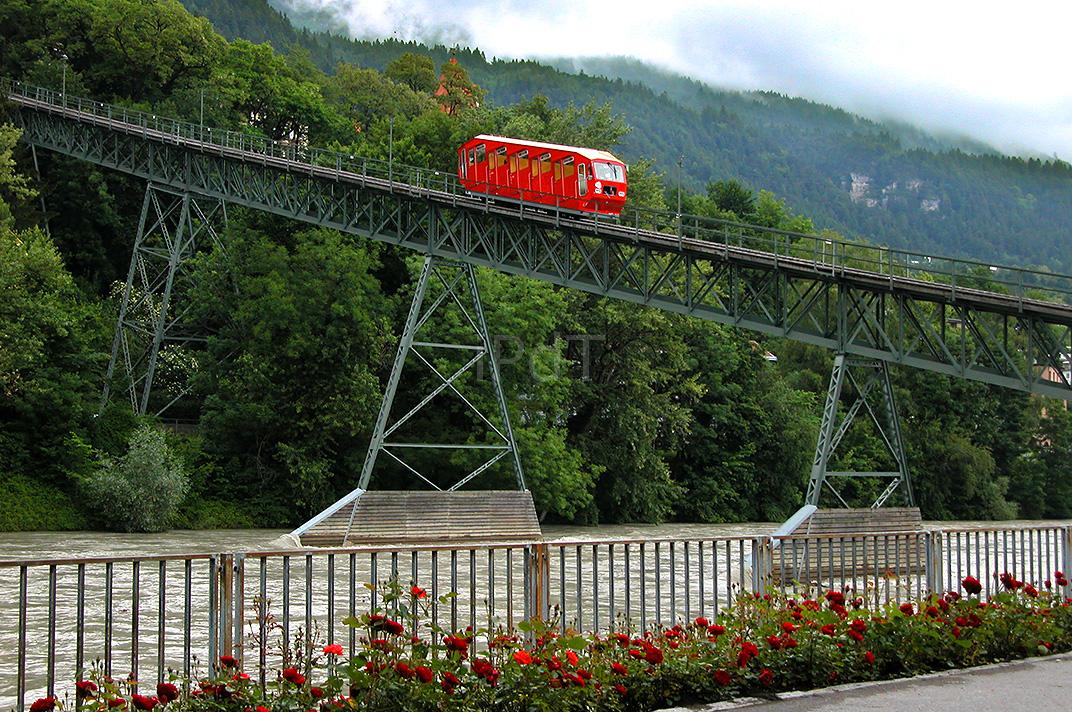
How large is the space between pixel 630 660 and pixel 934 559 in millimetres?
5996

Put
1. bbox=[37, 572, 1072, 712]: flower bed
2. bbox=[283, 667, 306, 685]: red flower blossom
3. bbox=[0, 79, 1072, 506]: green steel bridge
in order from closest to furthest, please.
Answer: bbox=[283, 667, 306, 685]: red flower blossom, bbox=[37, 572, 1072, 712]: flower bed, bbox=[0, 79, 1072, 506]: green steel bridge

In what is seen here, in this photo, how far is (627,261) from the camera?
3966cm

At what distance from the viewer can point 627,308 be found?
5400cm

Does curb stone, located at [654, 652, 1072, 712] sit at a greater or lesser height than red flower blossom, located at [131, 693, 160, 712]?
lesser

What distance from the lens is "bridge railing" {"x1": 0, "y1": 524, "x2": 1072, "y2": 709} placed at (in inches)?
362

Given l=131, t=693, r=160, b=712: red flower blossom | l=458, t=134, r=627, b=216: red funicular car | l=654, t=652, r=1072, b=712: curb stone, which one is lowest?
l=654, t=652, r=1072, b=712: curb stone

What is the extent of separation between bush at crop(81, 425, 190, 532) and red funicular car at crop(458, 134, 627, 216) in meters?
14.0

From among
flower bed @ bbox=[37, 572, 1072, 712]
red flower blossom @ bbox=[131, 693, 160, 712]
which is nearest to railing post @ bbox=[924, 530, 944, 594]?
flower bed @ bbox=[37, 572, 1072, 712]

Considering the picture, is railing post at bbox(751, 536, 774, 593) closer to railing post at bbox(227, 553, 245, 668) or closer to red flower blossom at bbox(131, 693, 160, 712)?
railing post at bbox(227, 553, 245, 668)

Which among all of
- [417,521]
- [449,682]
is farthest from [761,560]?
[417,521]

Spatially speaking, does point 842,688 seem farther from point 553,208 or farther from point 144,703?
point 553,208

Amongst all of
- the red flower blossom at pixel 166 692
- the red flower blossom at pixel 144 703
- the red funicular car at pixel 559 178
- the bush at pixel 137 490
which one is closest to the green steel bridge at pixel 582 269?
the red funicular car at pixel 559 178

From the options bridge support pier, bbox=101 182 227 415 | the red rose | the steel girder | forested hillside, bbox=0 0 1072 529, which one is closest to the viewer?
the red rose

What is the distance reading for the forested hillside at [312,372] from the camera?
46812mm
